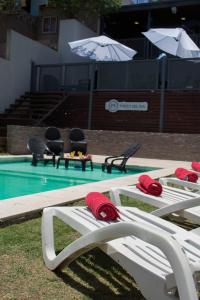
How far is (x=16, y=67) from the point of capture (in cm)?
2155

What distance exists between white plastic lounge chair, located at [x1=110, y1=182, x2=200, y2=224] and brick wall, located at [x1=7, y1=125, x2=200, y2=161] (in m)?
11.5

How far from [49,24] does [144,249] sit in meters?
25.4

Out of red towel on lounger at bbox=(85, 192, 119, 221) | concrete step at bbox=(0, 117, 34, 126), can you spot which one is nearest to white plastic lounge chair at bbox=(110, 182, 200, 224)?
red towel on lounger at bbox=(85, 192, 119, 221)

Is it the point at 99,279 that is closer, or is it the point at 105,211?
the point at 99,279

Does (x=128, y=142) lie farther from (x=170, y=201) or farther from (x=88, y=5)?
(x=170, y=201)

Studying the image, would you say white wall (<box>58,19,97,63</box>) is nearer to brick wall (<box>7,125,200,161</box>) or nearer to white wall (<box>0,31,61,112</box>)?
white wall (<box>0,31,61,112</box>)

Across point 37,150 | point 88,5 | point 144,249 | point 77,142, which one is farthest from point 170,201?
point 88,5

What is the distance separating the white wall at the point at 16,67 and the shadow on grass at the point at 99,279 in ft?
59.2

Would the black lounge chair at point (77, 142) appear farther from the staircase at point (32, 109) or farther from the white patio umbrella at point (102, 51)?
the staircase at point (32, 109)

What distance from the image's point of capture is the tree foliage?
898 inches

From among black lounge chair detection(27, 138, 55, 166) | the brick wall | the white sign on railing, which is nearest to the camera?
black lounge chair detection(27, 138, 55, 166)

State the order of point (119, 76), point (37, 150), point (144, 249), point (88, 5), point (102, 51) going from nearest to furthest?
point (144, 249), point (37, 150), point (119, 76), point (102, 51), point (88, 5)

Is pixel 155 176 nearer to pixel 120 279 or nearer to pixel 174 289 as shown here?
pixel 120 279

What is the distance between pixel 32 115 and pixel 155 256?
18416mm
